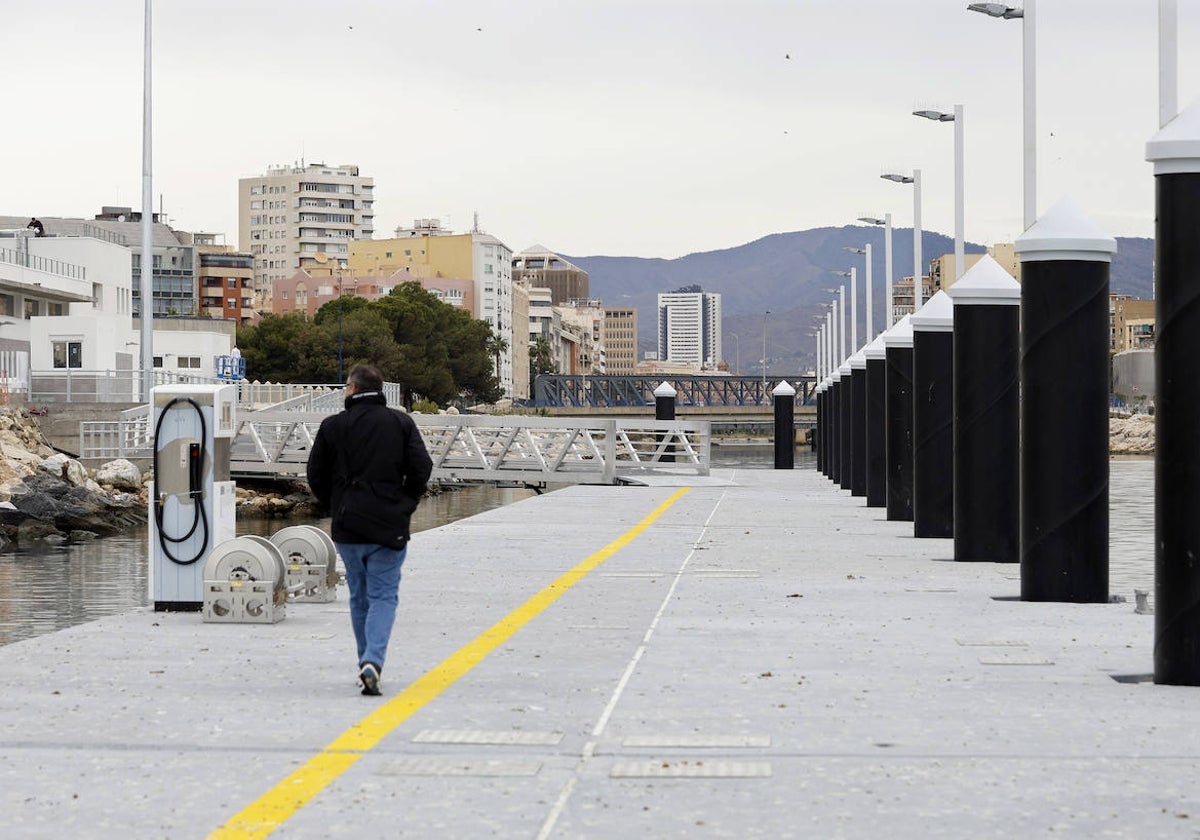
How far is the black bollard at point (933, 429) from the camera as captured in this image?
831 inches

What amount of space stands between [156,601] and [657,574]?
4794mm

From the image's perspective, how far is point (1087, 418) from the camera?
13.7 meters

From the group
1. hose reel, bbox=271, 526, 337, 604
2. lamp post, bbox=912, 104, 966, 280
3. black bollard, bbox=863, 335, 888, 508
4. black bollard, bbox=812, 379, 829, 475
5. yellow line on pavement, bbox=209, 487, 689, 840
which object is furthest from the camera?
black bollard, bbox=812, 379, 829, 475

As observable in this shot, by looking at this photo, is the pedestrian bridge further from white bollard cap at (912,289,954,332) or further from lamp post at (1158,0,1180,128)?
lamp post at (1158,0,1180,128)

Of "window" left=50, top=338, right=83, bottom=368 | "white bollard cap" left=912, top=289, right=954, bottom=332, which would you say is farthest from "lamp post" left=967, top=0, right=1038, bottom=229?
"window" left=50, top=338, right=83, bottom=368

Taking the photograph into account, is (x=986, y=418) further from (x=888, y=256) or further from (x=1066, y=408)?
(x=888, y=256)

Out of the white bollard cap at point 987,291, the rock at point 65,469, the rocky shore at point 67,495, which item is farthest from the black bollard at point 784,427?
the white bollard cap at point 987,291

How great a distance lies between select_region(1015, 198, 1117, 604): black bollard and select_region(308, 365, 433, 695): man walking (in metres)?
5.45

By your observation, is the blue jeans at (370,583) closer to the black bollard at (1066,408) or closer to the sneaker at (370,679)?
the sneaker at (370,679)

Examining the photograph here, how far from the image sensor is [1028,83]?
67.6ft

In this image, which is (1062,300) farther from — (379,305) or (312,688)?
(379,305)

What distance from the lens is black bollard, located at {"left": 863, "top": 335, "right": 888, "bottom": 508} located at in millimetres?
30047

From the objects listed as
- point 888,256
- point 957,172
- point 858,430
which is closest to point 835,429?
point 888,256

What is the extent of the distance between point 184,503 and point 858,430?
2434 centimetres
